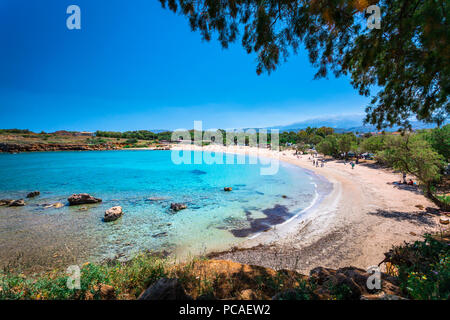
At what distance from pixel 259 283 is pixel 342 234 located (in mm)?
8032

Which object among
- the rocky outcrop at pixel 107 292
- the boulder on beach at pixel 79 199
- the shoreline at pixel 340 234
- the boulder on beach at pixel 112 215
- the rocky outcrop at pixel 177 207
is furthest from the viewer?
the boulder on beach at pixel 79 199

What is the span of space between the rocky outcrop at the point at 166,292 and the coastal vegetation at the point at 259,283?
20cm

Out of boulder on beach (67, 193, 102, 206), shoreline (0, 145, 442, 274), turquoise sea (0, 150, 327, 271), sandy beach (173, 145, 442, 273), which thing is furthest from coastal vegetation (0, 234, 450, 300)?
boulder on beach (67, 193, 102, 206)

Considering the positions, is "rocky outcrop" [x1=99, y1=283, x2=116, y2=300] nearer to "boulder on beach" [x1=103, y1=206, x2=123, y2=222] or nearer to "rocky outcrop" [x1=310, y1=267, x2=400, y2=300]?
"rocky outcrop" [x1=310, y1=267, x2=400, y2=300]

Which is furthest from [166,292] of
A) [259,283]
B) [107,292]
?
[259,283]

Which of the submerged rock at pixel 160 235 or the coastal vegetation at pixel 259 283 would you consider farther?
the submerged rock at pixel 160 235

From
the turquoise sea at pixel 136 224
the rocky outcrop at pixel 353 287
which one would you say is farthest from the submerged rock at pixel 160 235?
the rocky outcrop at pixel 353 287

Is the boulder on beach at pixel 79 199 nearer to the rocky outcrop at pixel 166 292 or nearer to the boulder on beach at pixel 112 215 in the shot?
the boulder on beach at pixel 112 215

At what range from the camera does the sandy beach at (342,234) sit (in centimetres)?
720

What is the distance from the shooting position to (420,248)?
428 centimetres
